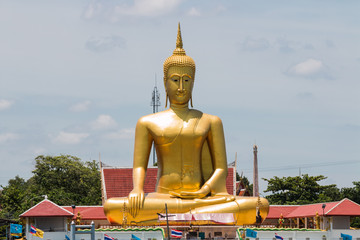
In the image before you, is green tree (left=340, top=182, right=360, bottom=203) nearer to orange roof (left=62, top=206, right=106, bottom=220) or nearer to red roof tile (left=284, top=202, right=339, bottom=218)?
red roof tile (left=284, top=202, right=339, bottom=218)

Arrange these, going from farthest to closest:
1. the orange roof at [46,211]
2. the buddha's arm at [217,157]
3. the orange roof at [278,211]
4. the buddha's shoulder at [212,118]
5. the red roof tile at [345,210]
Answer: the orange roof at [278,211], the red roof tile at [345,210], the orange roof at [46,211], the buddha's shoulder at [212,118], the buddha's arm at [217,157]

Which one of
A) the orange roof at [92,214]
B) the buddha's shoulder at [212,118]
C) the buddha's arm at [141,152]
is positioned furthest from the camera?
the orange roof at [92,214]

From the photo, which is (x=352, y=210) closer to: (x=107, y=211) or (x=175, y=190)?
(x=175, y=190)

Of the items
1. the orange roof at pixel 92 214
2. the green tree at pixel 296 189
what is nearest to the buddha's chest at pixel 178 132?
the orange roof at pixel 92 214

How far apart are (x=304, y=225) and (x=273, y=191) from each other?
13.5 meters

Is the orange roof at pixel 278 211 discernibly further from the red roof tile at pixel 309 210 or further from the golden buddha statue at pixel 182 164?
the golden buddha statue at pixel 182 164

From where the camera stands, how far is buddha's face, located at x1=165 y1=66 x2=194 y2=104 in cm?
3475

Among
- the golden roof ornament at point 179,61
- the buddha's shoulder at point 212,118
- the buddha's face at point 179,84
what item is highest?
the golden roof ornament at point 179,61

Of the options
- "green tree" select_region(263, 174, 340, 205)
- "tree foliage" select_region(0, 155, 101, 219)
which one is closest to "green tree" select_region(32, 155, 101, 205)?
"tree foliage" select_region(0, 155, 101, 219)

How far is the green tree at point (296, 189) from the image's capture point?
54.3 metres

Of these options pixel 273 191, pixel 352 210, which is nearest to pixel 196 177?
pixel 352 210

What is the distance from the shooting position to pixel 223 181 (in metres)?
34.3

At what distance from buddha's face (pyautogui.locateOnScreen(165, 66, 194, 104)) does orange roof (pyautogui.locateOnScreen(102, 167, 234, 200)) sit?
404 inches

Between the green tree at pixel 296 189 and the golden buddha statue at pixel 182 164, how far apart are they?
A: 2007 cm
